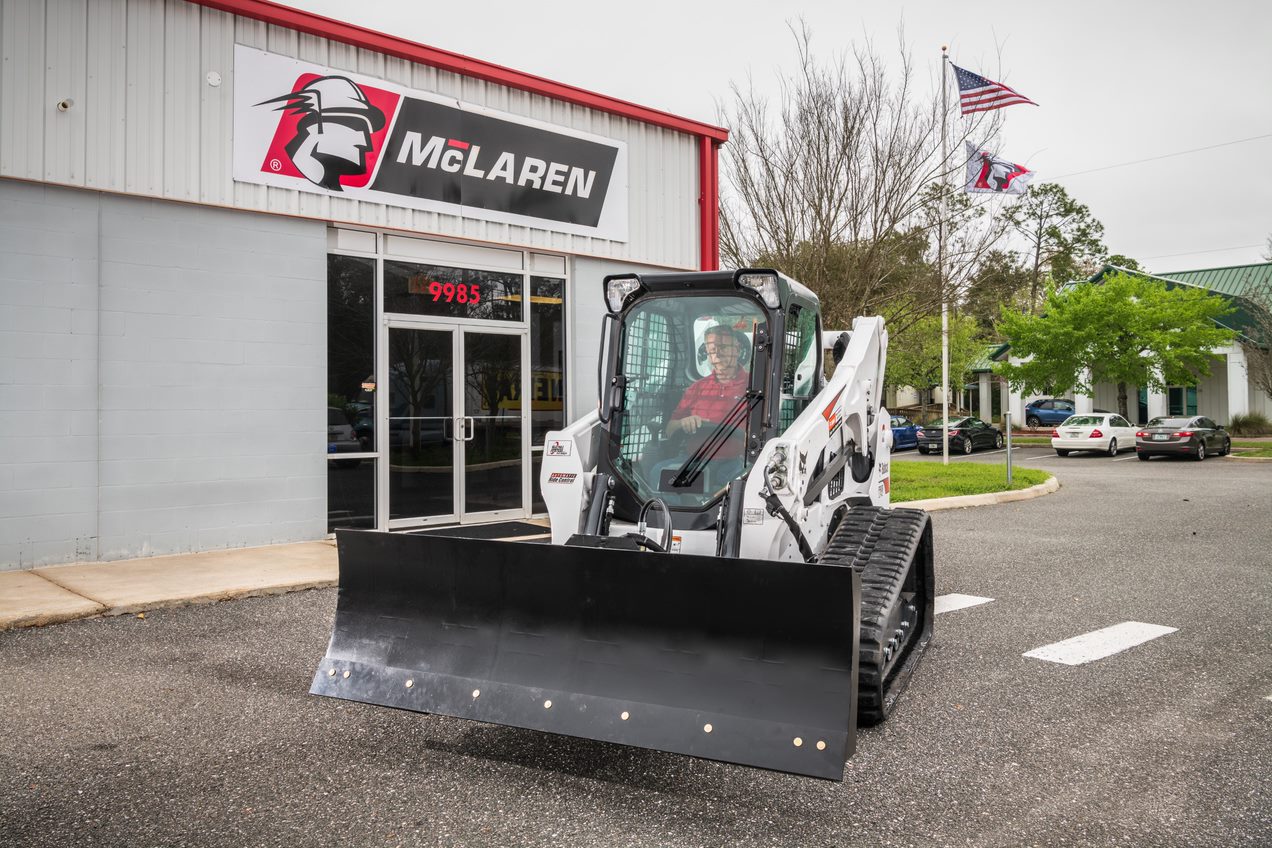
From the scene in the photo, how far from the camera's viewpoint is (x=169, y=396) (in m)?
8.77

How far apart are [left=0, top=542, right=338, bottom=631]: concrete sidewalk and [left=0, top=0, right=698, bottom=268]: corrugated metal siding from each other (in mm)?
3546

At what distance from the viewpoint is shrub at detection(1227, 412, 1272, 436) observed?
1373 inches

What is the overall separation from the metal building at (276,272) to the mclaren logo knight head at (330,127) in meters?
0.02

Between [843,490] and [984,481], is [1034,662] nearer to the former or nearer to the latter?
[843,490]

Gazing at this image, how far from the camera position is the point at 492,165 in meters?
11.1

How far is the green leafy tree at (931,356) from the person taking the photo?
45875 millimetres

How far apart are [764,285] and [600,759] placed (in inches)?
110

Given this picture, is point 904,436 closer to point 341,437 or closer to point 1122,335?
point 1122,335

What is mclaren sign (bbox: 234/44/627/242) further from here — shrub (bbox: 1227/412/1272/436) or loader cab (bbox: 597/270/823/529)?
shrub (bbox: 1227/412/1272/436)

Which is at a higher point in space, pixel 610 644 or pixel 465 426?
pixel 465 426

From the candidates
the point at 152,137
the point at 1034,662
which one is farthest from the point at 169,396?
the point at 1034,662

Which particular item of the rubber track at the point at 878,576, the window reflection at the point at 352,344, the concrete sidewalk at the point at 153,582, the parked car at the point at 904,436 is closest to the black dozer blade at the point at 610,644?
the rubber track at the point at 878,576

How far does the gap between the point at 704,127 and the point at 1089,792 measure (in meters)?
11.2

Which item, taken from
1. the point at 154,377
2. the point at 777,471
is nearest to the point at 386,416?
the point at 154,377
